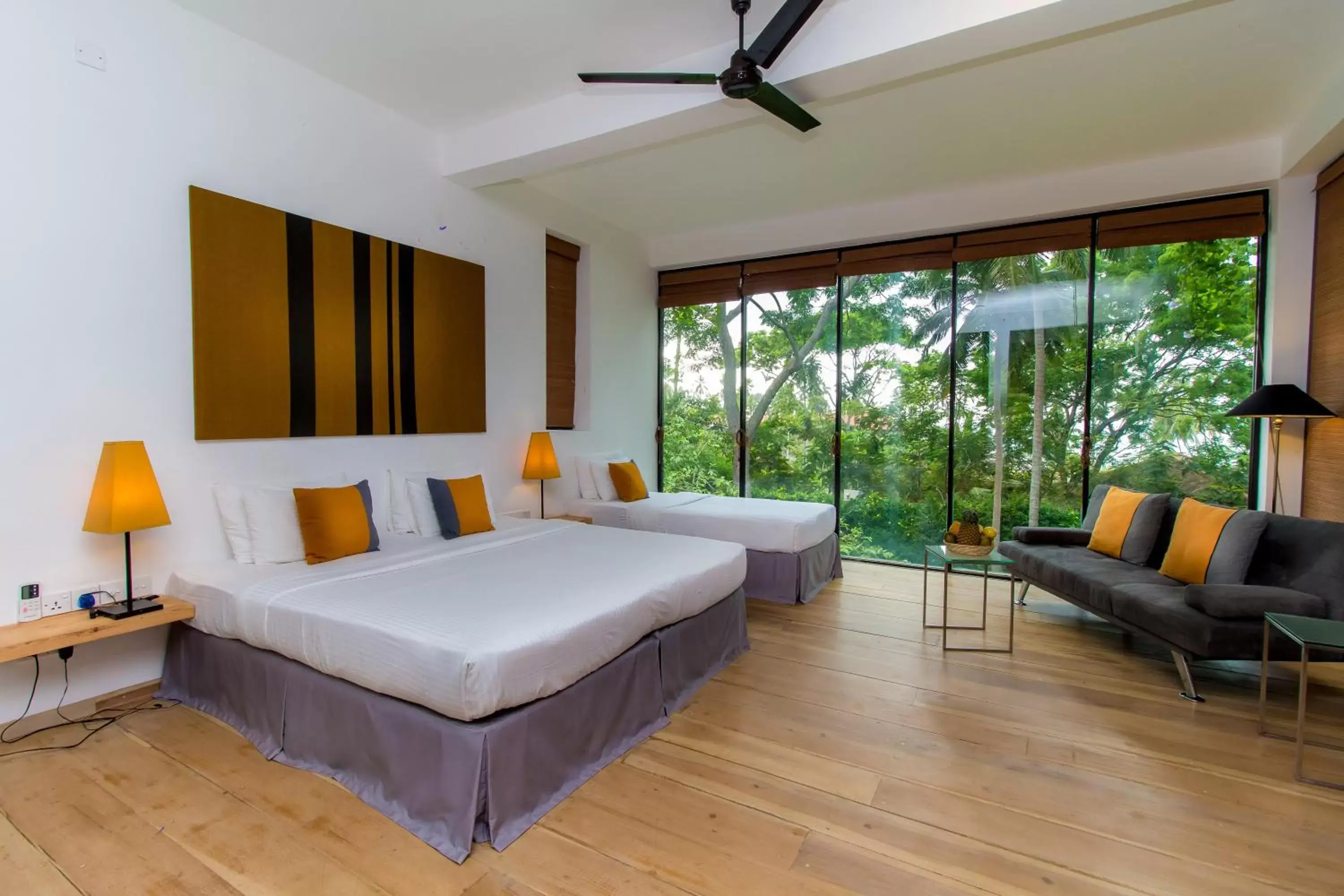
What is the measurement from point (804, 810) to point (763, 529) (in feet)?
7.58

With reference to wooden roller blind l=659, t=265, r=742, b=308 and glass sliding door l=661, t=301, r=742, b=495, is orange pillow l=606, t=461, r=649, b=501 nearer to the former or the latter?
glass sliding door l=661, t=301, r=742, b=495

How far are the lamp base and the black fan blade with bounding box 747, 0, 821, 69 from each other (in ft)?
10.6

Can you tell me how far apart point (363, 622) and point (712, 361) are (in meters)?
4.73

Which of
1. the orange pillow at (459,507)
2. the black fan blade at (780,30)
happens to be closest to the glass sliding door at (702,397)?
the orange pillow at (459,507)

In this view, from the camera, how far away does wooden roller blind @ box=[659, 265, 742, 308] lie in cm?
601

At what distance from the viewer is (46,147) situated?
234 centimetres

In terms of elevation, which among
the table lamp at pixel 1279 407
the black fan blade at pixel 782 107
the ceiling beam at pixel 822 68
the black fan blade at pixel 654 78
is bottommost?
the table lamp at pixel 1279 407

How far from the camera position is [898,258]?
17.0 ft

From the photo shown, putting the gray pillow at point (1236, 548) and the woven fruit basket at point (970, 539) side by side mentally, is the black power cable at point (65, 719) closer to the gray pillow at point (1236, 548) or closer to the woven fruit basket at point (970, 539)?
the woven fruit basket at point (970, 539)

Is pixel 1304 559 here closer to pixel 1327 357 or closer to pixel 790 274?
pixel 1327 357

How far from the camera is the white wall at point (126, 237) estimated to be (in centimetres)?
229

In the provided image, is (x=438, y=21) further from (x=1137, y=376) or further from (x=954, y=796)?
(x=1137, y=376)

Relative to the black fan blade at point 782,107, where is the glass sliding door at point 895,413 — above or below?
below

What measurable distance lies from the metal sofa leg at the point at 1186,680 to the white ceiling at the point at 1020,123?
2.89 meters
